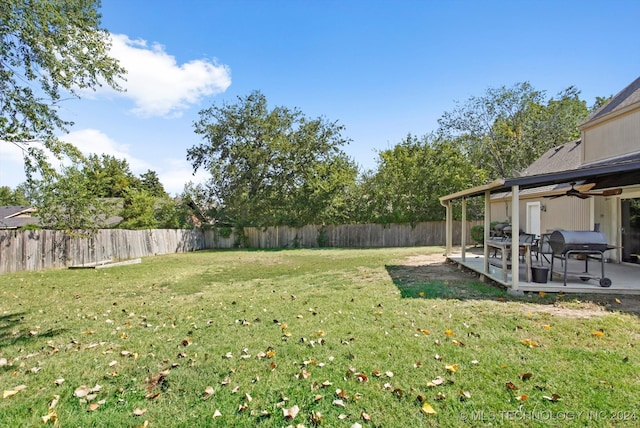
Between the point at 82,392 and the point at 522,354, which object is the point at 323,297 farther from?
the point at 82,392

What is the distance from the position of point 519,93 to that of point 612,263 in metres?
19.8

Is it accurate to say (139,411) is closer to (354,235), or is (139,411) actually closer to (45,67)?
(45,67)

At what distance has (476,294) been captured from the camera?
549 centimetres

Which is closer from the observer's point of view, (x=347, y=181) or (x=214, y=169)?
(x=347, y=181)

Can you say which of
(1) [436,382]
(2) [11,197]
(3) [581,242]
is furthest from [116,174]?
(1) [436,382]

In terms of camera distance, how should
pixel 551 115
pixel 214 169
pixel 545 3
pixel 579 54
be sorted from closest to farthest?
pixel 545 3 < pixel 579 54 < pixel 214 169 < pixel 551 115

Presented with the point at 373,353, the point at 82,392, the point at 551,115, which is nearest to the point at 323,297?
the point at 373,353

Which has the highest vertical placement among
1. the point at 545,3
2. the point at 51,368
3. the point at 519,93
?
the point at 519,93

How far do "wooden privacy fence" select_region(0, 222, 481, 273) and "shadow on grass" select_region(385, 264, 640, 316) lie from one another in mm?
10635

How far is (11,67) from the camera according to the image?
6801mm

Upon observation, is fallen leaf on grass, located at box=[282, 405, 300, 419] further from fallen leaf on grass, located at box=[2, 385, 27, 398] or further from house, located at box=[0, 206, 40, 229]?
house, located at box=[0, 206, 40, 229]

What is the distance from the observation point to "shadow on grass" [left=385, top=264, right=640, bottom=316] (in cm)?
485

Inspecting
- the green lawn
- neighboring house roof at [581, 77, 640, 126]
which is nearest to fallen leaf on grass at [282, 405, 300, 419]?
the green lawn

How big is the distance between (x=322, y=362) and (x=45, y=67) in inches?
330
